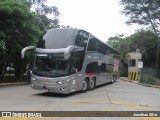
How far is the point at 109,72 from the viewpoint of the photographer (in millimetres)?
28062

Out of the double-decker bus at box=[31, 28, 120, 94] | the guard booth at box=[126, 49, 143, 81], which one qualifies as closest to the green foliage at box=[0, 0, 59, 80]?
the double-decker bus at box=[31, 28, 120, 94]

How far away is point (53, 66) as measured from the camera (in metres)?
16.2

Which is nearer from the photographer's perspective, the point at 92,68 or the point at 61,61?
the point at 61,61

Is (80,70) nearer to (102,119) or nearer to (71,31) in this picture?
(71,31)

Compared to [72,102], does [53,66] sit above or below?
above

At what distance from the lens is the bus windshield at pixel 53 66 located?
16047 millimetres

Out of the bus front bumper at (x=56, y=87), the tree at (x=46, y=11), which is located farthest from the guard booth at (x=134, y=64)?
the bus front bumper at (x=56, y=87)

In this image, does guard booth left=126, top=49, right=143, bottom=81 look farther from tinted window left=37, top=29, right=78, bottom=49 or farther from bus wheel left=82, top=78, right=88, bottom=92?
tinted window left=37, top=29, right=78, bottom=49

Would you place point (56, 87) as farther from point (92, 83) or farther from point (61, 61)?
point (92, 83)

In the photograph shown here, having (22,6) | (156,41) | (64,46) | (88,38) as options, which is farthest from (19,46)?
(156,41)

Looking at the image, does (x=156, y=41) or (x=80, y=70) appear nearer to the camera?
(x=80, y=70)

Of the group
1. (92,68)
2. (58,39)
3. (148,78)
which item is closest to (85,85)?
(92,68)

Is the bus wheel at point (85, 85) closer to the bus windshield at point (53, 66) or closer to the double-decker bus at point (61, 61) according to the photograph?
the double-decker bus at point (61, 61)

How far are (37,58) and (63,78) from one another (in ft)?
6.54
